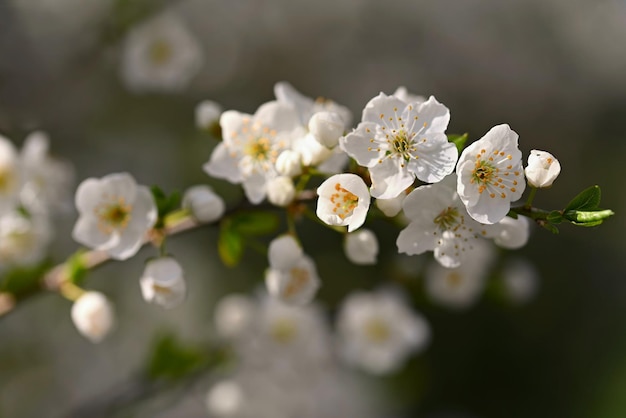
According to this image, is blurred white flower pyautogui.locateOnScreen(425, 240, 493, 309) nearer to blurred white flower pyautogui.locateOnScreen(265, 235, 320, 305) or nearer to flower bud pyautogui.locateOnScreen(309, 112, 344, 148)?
blurred white flower pyautogui.locateOnScreen(265, 235, 320, 305)

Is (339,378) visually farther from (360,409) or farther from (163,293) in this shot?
(163,293)

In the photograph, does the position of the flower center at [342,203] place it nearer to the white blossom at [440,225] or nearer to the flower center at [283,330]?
the white blossom at [440,225]

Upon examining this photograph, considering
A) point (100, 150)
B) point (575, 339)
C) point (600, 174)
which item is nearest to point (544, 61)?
point (600, 174)

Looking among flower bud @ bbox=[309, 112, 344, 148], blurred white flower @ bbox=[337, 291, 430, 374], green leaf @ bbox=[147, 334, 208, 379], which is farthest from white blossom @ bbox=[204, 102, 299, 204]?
blurred white flower @ bbox=[337, 291, 430, 374]

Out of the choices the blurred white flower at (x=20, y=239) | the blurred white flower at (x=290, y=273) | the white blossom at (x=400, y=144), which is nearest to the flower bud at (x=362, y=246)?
the blurred white flower at (x=290, y=273)

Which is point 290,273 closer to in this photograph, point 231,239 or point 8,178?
point 231,239
